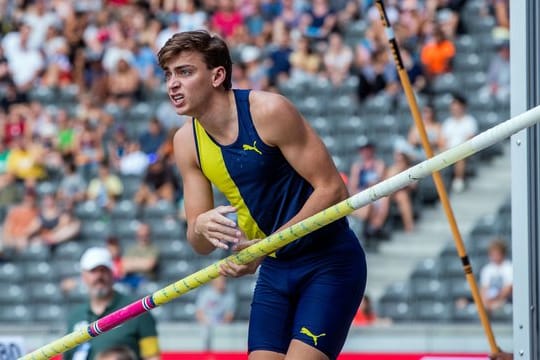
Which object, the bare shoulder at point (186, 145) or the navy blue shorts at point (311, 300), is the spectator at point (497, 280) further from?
the bare shoulder at point (186, 145)

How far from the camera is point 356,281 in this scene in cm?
580

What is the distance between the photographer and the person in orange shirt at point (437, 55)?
1516 cm

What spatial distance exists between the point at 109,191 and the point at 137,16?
302 centimetres

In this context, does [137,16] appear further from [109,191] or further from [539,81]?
[539,81]

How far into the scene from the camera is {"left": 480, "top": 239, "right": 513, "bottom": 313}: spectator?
12.4 meters

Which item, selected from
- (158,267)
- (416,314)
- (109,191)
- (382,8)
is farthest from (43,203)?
(382,8)

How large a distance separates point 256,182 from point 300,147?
0.85 feet

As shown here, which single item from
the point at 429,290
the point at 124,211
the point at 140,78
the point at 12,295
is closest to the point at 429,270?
the point at 429,290

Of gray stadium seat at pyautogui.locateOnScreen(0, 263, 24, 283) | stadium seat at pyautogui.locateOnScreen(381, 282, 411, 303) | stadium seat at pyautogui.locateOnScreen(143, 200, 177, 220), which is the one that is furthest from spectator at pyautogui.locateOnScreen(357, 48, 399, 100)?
gray stadium seat at pyautogui.locateOnScreen(0, 263, 24, 283)

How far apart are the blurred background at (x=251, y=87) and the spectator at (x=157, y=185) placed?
0.06 ft

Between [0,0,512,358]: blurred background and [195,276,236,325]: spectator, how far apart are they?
0.22 ft

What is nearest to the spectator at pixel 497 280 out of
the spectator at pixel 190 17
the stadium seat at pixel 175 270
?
the stadium seat at pixel 175 270

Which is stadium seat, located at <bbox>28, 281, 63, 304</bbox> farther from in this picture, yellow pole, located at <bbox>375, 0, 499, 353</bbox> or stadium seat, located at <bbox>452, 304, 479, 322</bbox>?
yellow pole, located at <bbox>375, 0, 499, 353</bbox>

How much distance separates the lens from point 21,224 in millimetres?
15656
